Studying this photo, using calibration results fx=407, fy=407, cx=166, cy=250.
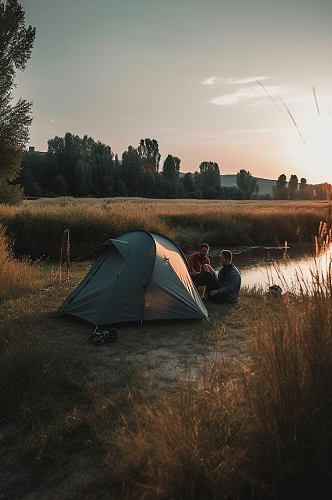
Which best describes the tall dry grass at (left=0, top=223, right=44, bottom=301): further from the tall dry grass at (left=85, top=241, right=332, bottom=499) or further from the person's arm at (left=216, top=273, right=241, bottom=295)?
the tall dry grass at (left=85, top=241, right=332, bottom=499)

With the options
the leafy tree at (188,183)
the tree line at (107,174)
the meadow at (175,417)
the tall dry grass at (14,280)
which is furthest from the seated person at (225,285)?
the leafy tree at (188,183)

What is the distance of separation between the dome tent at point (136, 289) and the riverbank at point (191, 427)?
2166 millimetres

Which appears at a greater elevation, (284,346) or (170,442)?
(284,346)

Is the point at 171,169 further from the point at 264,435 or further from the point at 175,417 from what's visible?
the point at 264,435

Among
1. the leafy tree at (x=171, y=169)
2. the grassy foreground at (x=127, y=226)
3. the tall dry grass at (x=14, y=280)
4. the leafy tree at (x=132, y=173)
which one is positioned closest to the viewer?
the tall dry grass at (x=14, y=280)

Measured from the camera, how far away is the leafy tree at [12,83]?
1938 centimetres

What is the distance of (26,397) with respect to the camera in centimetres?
398

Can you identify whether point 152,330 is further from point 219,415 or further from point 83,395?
point 219,415

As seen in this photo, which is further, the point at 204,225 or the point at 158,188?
the point at 158,188

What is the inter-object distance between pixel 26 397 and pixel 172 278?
11.8 feet

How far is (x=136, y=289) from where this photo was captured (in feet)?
22.2

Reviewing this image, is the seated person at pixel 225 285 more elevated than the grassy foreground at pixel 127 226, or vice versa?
the grassy foreground at pixel 127 226

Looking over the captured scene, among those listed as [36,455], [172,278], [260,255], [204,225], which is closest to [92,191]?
[204,225]

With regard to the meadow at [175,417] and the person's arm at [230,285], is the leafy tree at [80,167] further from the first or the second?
the meadow at [175,417]
